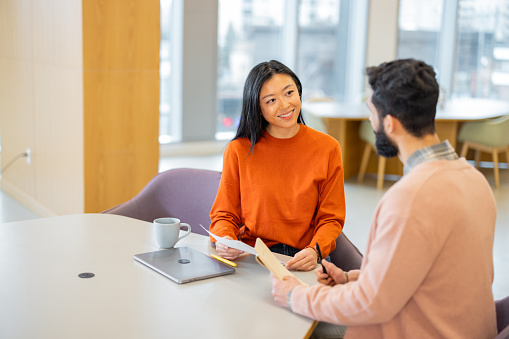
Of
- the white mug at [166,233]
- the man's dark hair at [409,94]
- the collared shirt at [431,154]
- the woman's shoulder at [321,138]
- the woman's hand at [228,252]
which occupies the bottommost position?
the woman's hand at [228,252]

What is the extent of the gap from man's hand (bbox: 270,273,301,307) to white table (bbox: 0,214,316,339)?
23 mm

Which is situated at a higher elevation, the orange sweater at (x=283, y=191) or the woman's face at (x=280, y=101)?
the woman's face at (x=280, y=101)

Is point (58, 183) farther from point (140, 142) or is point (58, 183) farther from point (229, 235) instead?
point (229, 235)

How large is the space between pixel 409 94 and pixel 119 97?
2.80 m

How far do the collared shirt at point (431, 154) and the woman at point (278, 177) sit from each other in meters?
0.72

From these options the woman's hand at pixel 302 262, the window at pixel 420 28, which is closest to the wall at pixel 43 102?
the woman's hand at pixel 302 262

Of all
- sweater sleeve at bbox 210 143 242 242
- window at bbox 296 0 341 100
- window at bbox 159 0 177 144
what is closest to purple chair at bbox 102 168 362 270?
sweater sleeve at bbox 210 143 242 242

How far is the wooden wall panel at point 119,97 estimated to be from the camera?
12.1ft

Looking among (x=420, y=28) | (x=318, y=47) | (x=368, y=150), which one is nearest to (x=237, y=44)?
(x=318, y=47)

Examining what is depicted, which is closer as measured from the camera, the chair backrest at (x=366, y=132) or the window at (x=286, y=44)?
the chair backrest at (x=366, y=132)

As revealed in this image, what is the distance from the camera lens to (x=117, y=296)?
152 centimetres

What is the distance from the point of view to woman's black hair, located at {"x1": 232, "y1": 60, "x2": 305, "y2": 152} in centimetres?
214

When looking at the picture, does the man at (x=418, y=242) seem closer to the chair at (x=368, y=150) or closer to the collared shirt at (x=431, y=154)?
the collared shirt at (x=431, y=154)

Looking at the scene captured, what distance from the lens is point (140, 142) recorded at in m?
3.99
